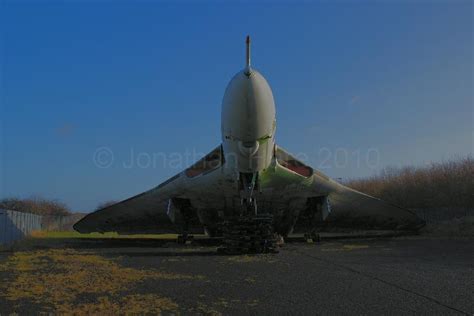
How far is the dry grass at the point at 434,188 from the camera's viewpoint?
24359mm

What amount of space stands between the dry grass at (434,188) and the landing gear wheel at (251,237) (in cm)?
1609

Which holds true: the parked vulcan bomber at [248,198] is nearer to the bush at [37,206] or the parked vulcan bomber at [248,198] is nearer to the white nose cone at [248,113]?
the white nose cone at [248,113]

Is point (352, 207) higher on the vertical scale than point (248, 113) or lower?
lower

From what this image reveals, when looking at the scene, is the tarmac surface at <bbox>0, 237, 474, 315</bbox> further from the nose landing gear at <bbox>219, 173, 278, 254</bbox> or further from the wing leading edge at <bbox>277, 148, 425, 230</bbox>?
the wing leading edge at <bbox>277, 148, 425, 230</bbox>

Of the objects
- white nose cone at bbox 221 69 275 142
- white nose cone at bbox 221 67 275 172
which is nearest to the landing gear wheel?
white nose cone at bbox 221 67 275 172

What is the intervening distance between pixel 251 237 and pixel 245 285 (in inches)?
208

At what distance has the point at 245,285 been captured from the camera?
6.56 m

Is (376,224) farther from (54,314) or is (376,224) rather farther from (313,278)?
(54,314)

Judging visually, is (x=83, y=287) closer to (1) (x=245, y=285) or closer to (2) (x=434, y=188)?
(1) (x=245, y=285)

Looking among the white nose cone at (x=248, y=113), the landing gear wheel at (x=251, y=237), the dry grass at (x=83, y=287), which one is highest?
the white nose cone at (x=248, y=113)

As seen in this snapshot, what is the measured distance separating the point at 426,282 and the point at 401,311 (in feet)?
6.83

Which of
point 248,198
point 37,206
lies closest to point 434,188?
point 248,198

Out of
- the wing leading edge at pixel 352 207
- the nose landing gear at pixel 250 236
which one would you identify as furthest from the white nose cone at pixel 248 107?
the wing leading edge at pixel 352 207

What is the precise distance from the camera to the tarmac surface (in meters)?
4.99
